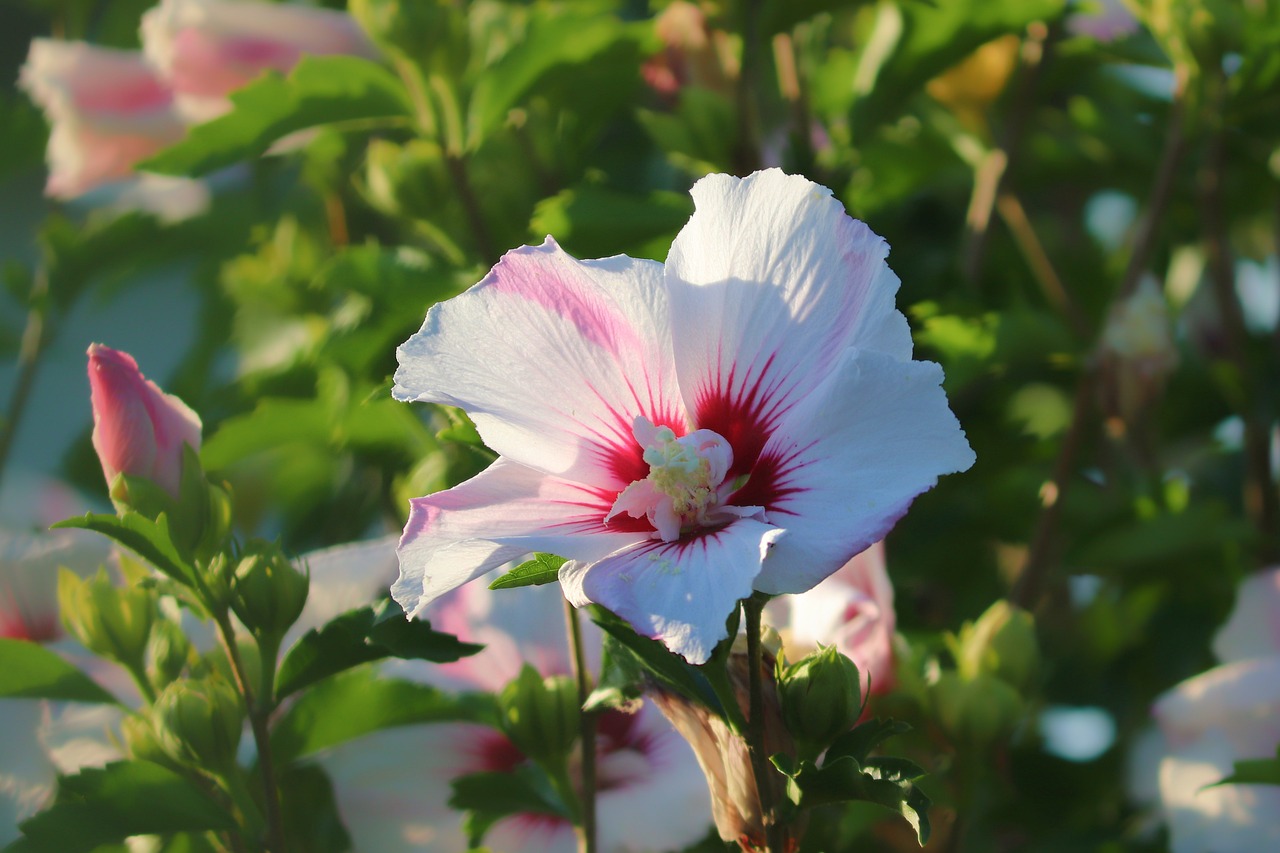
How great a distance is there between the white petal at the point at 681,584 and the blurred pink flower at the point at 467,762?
0.25m

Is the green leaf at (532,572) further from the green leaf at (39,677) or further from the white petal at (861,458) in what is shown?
the green leaf at (39,677)

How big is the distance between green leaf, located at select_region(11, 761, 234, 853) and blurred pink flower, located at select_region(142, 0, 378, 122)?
47 centimetres

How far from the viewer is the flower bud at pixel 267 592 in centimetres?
56

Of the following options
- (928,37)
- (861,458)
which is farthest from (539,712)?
(928,37)

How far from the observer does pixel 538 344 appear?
1.52ft

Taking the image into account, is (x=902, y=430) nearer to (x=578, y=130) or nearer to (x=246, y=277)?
(x=578, y=130)

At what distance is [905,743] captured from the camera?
2.43 feet

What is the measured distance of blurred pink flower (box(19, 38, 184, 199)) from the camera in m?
0.91

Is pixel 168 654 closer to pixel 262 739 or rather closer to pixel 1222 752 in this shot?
pixel 262 739

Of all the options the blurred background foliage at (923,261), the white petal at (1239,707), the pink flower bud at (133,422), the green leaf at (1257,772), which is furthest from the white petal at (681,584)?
the white petal at (1239,707)

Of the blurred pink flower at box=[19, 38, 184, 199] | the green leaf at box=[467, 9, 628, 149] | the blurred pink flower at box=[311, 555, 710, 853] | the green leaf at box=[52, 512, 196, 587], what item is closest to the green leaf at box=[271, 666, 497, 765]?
the blurred pink flower at box=[311, 555, 710, 853]

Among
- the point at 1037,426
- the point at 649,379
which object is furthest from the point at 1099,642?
the point at 649,379

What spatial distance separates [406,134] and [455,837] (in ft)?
1.75

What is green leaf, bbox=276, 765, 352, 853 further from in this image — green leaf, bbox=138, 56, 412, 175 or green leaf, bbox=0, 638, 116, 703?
green leaf, bbox=138, 56, 412, 175
